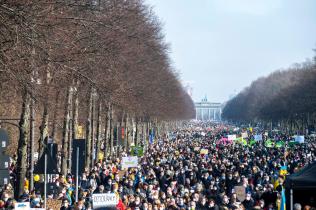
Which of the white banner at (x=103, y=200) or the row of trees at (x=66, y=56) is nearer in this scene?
the row of trees at (x=66, y=56)

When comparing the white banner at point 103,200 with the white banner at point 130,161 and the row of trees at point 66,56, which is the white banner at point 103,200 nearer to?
the row of trees at point 66,56

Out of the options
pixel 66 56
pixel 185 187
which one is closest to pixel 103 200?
pixel 66 56

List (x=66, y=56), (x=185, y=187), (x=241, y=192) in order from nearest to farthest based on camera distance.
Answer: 1. (x=66, y=56)
2. (x=241, y=192)
3. (x=185, y=187)

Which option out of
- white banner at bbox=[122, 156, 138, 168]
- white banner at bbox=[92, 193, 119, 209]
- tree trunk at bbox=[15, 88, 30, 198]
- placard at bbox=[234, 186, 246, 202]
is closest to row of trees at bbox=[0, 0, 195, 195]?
tree trunk at bbox=[15, 88, 30, 198]

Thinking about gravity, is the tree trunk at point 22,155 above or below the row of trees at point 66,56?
below

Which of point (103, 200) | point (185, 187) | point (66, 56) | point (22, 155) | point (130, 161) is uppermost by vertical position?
point (66, 56)

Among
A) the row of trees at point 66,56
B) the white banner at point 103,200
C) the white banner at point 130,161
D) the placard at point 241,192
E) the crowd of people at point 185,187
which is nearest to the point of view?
the row of trees at point 66,56

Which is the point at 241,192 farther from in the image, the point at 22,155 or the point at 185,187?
the point at 22,155

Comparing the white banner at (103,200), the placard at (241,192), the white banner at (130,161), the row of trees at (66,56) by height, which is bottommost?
the placard at (241,192)

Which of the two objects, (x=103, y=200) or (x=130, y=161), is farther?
(x=130, y=161)

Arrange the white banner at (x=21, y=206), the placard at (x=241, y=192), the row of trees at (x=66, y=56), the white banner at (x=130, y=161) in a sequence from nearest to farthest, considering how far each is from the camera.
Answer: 1. the white banner at (x=21, y=206)
2. the row of trees at (x=66, y=56)
3. the placard at (x=241, y=192)
4. the white banner at (x=130, y=161)

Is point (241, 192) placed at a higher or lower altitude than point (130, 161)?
lower

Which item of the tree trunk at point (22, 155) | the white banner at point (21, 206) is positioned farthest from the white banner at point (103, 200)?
the tree trunk at point (22, 155)

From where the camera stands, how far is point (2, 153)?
1516 centimetres
